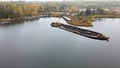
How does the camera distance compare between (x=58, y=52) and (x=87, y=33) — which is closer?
(x=58, y=52)

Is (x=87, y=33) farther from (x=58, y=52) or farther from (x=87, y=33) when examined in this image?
(x=58, y=52)

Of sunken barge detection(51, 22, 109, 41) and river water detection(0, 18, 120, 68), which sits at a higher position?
sunken barge detection(51, 22, 109, 41)

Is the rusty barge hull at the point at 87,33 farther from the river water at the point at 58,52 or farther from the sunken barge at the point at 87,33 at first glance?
the river water at the point at 58,52

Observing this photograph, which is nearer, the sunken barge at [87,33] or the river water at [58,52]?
the river water at [58,52]

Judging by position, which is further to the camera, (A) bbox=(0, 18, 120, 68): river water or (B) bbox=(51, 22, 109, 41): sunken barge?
(B) bbox=(51, 22, 109, 41): sunken barge

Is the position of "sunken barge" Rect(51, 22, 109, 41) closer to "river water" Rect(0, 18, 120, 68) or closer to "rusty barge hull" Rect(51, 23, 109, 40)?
"rusty barge hull" Rect(51, 23, 109, 40)

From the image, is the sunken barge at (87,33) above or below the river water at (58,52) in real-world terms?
above

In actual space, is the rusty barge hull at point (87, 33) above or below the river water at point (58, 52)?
above

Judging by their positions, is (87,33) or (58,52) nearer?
(58,52)

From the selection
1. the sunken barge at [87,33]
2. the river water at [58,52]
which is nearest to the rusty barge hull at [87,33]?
the sunken barge at [87,33]

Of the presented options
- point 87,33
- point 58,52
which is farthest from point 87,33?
point 58,52

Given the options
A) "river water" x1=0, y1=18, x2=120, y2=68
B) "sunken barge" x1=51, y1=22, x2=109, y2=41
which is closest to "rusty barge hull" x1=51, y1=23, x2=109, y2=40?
"sunken barge" x1=51, y1=22, x2=109, y2=41

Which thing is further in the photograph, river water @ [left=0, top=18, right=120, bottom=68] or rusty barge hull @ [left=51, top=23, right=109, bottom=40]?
rusty barge hull @ [left=51, top=23, right=109, bottom=40]
